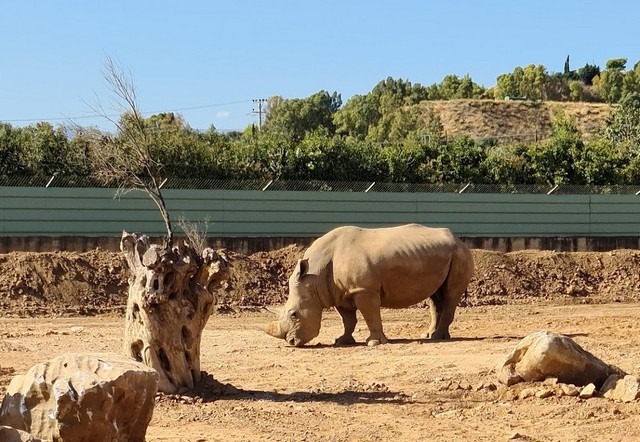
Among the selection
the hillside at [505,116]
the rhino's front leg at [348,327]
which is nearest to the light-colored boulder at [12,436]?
the rhino's front leg at [348,327]

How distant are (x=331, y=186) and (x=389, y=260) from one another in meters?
19.5

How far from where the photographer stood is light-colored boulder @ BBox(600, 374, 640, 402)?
42.5 feet

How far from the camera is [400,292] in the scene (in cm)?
2016

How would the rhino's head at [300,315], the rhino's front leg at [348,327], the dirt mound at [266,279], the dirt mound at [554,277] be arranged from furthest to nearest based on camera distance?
the dirt mound at [554,277] → the dirt mound at [266,279] → the rhino's front leg at [348,327] → the rhino's head at [300,315]

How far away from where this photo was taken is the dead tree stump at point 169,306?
13.5 m

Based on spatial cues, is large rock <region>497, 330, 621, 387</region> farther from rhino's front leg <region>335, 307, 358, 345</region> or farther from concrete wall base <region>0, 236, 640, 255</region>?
concrete wall base <region>0, 236, 640, 255</region>

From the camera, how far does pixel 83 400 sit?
8.59 meters

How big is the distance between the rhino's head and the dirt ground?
25 centimetres

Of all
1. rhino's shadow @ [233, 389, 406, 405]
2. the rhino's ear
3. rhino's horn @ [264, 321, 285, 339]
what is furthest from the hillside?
rhino's shadow @ [233, 389, 406, 405]

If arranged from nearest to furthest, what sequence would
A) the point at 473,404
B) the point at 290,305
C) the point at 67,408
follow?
the point at 67,408 → the point at 473,404 → the point at 290,305

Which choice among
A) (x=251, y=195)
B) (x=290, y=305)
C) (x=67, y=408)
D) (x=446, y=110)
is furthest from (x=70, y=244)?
(x=446, y=110)

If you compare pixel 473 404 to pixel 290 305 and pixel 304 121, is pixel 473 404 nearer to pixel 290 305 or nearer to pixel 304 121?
pixel 290 305

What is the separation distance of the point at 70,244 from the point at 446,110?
88.9 meters

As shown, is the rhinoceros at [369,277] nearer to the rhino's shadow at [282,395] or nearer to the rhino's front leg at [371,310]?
the rhino's front leg at [371,310]
